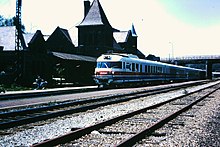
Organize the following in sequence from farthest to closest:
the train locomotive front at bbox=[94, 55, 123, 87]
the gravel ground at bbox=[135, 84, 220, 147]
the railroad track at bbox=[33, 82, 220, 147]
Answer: the train locomotive front at bbox=[94, 55, 123, 87] < the gravel ground at bbox=[135, 84, 220, 147] < the railroad track at bbox=[33, 82, 220, 147]

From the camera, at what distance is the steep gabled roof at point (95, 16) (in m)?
58.5

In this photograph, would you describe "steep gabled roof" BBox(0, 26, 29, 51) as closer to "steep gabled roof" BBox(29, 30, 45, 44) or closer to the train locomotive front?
"steep gabled roof" BBox(29, 30, 45, 44)

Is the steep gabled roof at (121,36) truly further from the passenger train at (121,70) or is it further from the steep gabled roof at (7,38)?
the passenger train at (121,70)

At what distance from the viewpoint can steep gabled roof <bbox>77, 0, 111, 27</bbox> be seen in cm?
5853

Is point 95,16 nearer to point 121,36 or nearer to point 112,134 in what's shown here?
point 121,36

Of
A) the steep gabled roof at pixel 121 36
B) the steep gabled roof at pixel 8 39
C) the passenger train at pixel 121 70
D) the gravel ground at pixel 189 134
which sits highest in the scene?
the steep gabled roof at pixel 121 36

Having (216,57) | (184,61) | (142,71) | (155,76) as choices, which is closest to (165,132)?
(142,71)

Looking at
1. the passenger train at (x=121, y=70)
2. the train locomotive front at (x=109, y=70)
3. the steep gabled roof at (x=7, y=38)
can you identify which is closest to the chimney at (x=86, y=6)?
the steep gabled roof at (x=7, y=38)

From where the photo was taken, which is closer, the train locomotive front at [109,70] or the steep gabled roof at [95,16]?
the train locomotive front at [109,70]

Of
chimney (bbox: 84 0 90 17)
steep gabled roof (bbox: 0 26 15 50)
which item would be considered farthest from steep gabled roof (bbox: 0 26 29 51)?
chimney (bbox: 84 0 90 17)

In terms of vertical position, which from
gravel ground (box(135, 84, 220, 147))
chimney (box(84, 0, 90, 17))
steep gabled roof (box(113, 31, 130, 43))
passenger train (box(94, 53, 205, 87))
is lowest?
gravel ground (box(135, 84, 220, 147))

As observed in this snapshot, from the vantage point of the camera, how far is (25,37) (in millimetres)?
45500

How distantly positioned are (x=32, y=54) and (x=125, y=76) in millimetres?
14467

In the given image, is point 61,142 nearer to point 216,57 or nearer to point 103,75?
point 103,75
